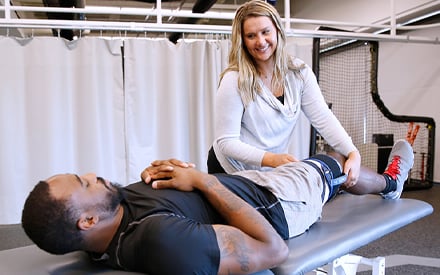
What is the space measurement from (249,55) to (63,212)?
0.90 metres

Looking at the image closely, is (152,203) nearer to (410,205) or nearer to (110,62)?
(410,205)

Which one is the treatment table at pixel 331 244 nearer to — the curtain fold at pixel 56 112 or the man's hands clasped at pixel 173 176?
the man's hands clasped at pixel 173 176

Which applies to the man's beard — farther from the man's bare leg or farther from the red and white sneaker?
the red and white sneaker

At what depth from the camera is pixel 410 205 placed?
1454mm

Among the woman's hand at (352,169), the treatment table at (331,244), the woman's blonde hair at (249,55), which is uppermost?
the woman's blonde hair at (249,55)

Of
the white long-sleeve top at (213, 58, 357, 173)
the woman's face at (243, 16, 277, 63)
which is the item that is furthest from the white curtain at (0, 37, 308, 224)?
the woman's face at (243, 16, 277, 63)

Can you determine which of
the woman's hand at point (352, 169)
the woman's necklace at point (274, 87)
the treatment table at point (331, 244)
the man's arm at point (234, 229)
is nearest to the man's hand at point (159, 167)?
the man's arm at point (234, 229)

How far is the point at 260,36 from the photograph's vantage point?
1.35m

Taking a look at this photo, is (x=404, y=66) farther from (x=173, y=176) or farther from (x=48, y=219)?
(x=48, y=219)

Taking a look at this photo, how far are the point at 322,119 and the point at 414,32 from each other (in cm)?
374

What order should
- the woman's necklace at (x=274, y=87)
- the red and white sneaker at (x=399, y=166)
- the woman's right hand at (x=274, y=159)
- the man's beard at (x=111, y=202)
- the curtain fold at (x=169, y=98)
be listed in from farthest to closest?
the curtain fold at (x=169, y=98)
the red and white sneaker at (x=399, y=166)
the woman's necklace at (x=274, y=87)
the woman's right hand at (x=274, y=159)
the man's beard at (x=111, y=202)

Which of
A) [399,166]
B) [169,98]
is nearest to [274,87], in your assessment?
[399,166]

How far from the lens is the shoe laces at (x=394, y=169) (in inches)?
63.9

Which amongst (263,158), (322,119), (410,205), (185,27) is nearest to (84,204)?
(263,158)
